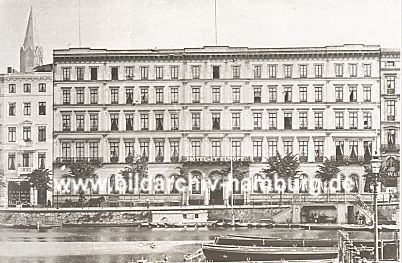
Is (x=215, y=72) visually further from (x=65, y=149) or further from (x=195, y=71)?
(x=65, y=149)

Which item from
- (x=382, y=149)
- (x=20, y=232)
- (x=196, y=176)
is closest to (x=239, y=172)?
(x=196, y=176)

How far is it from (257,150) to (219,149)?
120mm

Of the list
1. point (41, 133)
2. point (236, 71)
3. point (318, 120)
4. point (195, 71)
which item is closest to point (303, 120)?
point (318, 120)

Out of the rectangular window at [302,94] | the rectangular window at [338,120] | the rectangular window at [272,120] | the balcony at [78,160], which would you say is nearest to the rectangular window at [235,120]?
the rectangular window at [272,120]

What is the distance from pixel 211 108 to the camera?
11.6ft

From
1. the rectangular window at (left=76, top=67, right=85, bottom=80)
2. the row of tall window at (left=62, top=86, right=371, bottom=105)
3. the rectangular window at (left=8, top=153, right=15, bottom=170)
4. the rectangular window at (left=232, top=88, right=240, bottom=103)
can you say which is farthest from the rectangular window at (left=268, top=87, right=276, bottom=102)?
the rectangular window at (left=8, top=153, right=15, bottom=170)

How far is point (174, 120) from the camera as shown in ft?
11.7

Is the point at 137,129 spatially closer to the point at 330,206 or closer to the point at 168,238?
the point at 168,238

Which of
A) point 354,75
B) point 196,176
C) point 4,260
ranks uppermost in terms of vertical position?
point 354,75

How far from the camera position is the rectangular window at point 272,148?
356 cm

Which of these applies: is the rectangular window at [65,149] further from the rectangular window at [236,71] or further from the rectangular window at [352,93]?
the rectangular window at [352,93]

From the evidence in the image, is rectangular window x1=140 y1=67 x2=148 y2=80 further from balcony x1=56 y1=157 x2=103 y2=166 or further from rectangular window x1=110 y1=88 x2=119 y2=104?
balcony x1=56 y1=157 x2=103 y2=166

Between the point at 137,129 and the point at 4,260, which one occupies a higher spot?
the point at 137,129

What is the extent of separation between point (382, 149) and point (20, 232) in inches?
46.2
